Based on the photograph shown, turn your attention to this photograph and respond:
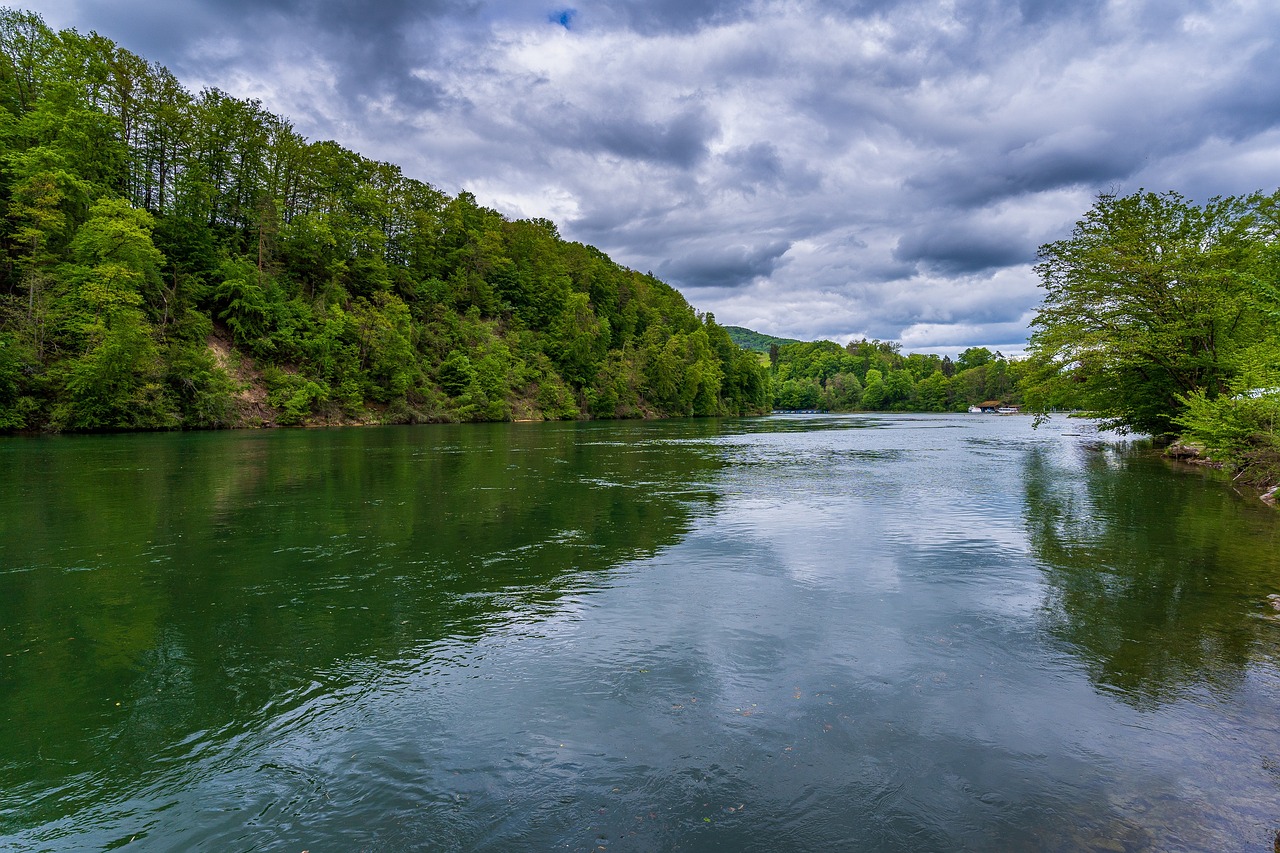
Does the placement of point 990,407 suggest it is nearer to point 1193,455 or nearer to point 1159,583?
point 1193,455

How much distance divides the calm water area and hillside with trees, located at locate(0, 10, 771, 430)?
33.3m

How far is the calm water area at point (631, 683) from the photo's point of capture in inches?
169

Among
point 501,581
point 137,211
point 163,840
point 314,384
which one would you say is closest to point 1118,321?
point 501,581

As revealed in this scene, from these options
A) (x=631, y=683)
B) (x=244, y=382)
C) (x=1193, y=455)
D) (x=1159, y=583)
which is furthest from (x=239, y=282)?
(x=1193, y=455)

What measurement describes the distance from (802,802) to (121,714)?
20.1ft

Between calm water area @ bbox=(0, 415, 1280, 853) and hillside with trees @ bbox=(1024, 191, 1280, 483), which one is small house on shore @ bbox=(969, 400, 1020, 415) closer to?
hillside with trees @ bbox=(1024, 191, 1280, 483)

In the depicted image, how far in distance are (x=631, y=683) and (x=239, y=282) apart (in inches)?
2387

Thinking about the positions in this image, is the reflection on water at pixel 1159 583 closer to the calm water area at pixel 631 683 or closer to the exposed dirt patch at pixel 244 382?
the calm water area at pixel 631 683

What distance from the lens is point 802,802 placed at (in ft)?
14.6

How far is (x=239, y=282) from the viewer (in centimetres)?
5325

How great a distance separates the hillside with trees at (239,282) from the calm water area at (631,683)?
33.3 m

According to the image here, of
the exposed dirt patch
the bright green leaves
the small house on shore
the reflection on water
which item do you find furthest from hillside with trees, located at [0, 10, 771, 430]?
the small house on shore

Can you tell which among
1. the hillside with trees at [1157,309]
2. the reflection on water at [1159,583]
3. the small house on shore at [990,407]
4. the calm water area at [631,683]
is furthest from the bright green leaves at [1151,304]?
the small house on shore at [990,407]

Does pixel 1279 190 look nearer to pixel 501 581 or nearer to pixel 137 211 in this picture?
pixel 501 581
